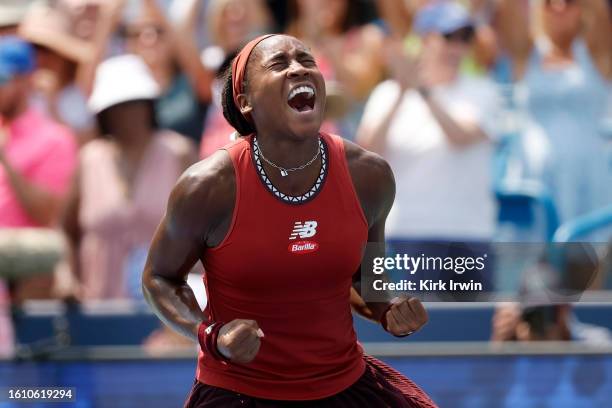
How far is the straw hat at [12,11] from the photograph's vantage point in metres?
5.74

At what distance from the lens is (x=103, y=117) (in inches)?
204

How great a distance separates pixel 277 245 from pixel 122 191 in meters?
2.43

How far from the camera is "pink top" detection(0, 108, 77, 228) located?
5.01 metres

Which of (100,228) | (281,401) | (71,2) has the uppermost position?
(71,2)

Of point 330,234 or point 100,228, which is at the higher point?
point 330,234

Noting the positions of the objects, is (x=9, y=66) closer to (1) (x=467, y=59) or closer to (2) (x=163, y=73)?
(2) (x=163, y=73)

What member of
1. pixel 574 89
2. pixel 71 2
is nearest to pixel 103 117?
pixel 71 2

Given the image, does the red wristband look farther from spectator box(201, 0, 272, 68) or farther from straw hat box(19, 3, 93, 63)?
straw hat box(19, 3, 93, 63)

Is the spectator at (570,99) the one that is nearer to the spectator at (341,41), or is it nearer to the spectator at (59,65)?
the spectator at (341,41)

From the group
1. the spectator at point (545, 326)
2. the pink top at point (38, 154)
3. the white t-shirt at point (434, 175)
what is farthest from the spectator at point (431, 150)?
the pink top at point (38, 154)

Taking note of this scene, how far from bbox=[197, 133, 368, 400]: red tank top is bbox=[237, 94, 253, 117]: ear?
71 millimetres

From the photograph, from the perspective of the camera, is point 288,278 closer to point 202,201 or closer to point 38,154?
point 202,201

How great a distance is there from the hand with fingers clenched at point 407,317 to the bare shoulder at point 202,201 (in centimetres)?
49

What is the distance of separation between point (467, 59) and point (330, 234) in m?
2.97
